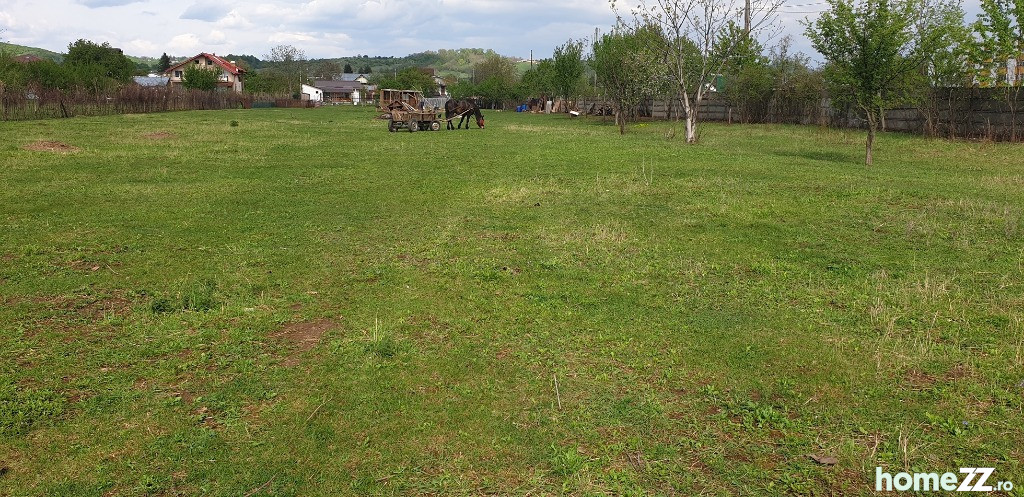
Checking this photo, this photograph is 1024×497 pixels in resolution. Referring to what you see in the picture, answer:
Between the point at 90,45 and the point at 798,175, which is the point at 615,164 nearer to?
the point at 798,175

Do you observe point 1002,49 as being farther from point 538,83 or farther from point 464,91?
point 464,91

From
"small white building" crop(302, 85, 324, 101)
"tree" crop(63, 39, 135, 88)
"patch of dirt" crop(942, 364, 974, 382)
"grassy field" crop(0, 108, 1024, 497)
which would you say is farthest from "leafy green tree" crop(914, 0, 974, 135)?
"small white building" crop(302, 85, 324, 101)

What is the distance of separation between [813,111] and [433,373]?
3519 cm

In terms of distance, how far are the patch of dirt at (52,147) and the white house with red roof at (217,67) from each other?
82.7 meters

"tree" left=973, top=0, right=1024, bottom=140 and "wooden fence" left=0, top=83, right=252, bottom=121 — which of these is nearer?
"tree" left=973, top=0, right=1024, bottom=140

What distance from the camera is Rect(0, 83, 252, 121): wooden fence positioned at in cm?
3197

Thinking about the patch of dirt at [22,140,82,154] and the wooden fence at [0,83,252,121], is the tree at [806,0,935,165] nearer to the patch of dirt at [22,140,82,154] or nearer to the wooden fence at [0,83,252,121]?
the patch of dirt at [22,140,82,154]

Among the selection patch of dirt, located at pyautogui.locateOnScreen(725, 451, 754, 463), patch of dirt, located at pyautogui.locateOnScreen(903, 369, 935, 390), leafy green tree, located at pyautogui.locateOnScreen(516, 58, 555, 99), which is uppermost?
leafy green tree, located at pyautogui.locateOnScreen(516, 58, 555, 99)

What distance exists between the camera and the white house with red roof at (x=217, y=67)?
96062 mm

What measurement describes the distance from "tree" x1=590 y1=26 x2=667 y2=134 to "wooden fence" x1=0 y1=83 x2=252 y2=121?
27.5 metres

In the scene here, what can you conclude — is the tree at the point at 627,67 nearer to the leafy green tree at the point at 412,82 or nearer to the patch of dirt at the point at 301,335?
the patch of dirt at the point at 301,335

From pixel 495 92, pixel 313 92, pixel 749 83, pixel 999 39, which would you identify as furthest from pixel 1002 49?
pixel 313 92

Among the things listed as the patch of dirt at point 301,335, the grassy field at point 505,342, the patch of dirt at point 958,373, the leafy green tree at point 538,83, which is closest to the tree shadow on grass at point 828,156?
the grassy field at point 505,342

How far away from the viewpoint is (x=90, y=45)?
78625mm
